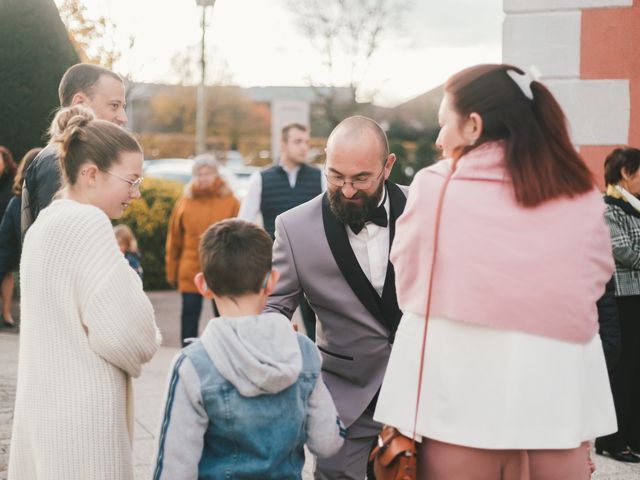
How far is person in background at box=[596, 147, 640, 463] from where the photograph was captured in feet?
18.4

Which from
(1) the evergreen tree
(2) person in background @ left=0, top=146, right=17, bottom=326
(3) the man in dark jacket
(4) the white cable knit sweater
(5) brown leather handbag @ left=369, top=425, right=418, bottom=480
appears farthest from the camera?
(1) the evergreen tree

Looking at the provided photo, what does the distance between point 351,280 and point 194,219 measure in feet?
17.3

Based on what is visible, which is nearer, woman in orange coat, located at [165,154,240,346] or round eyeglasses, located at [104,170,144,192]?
round eyeglasses, located at [104,170,144,192]

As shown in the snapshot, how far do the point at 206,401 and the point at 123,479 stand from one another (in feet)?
2.02

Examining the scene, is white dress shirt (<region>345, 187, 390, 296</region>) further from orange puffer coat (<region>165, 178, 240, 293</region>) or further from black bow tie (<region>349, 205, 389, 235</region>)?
orange puffer coat (<region>165, 178, 240, 293</region>)

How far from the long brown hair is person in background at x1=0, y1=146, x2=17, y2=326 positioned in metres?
7.86

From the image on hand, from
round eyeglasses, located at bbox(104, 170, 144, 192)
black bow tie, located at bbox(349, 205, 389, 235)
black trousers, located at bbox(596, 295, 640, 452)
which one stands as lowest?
black trousers, located at bbox(596, 295, 640, 452)

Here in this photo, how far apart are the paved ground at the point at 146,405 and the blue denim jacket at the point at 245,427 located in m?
0.64

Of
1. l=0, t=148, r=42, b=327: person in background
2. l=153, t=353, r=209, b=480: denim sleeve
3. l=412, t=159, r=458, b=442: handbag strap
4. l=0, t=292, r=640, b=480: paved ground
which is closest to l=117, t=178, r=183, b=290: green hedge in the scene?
l=0, t=292, r=640, b=480: paved ground

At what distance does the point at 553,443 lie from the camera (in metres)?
2.37

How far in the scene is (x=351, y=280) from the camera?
3.20 meters

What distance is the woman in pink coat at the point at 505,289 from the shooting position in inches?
92.3

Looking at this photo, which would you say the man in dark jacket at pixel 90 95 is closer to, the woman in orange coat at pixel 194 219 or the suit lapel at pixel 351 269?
the suit lapel at pixel 351 269

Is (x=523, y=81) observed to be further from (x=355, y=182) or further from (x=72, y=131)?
(x=72, y=131)
